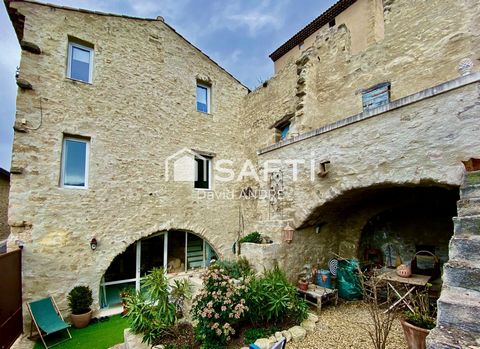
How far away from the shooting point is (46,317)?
4.88 m

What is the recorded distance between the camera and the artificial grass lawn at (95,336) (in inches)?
177

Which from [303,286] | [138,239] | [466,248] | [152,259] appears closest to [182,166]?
[138,239]

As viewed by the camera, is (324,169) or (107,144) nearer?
(324,169)

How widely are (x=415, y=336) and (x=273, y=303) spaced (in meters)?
1.79

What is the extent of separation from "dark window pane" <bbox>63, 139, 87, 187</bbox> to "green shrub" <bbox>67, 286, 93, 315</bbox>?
2.54 metres

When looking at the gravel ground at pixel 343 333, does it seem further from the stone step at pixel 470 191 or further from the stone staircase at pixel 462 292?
the stone step at pixel 470 191

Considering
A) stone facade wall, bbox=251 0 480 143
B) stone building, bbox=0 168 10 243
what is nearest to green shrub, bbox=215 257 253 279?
stone facade wall, bbox=251 0 480 143

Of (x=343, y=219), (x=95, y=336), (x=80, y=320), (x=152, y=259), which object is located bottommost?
(x=95, y=336)

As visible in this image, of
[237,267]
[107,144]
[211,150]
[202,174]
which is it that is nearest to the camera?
[237,267]

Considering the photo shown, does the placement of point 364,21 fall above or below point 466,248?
above

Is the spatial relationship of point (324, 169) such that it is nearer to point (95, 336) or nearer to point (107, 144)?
point (107, 144)

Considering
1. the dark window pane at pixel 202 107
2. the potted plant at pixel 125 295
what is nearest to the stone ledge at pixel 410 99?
the dark window pane at pixel 202 107

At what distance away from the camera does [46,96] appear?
5.67m

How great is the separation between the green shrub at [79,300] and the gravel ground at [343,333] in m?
4.93
